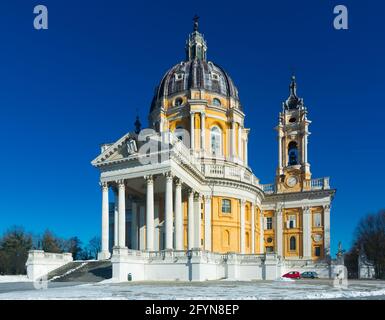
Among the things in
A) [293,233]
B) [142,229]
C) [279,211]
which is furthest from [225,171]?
[293,233]

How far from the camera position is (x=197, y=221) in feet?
164

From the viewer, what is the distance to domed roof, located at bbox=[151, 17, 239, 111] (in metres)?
60.7

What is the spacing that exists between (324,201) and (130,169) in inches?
1143

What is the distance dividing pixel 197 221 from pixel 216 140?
1332cm

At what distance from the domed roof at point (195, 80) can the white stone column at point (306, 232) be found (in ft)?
58.1

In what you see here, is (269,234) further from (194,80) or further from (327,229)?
(194,80)

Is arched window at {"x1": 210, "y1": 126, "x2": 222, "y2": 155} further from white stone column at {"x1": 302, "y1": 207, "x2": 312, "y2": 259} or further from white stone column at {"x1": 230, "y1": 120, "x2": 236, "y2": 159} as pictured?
white stone column at {"x1": 302, "y1": 207, "x2": 312, "y2": 259}

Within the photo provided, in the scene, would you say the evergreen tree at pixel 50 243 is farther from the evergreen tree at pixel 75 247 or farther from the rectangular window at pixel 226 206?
the rectangular window at pixel 226 206

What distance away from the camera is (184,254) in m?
37.7

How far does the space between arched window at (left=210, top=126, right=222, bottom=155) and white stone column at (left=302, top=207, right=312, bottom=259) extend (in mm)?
14080

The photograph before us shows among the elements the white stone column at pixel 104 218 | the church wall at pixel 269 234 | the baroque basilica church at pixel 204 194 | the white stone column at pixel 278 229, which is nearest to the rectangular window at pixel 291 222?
the baroque basilica church at pixel 204 194
